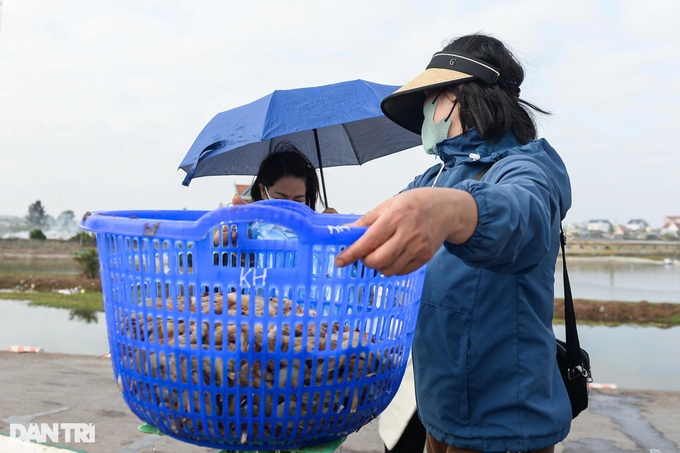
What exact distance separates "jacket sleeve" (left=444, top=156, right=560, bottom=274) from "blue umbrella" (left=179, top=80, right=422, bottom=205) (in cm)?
188

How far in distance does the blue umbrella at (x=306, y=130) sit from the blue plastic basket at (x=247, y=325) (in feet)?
5.94

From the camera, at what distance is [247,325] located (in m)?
1.02

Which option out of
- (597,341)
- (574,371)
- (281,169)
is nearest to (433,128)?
(574,371)

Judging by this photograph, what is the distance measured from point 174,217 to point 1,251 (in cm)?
2061

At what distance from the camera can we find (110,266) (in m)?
1.14

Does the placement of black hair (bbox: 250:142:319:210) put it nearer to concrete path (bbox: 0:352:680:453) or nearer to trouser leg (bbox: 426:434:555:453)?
trouser leg (bbox: 426:434:555:453)

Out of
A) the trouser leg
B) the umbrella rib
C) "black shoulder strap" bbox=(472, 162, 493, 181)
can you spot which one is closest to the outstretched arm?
"black shoulder strap" bbox=(472, 162, 493, 181)

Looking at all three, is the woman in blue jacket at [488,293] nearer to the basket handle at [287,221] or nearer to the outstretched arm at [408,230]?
the outstretched arm at [408,230]

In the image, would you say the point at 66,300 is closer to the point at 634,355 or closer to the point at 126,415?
the point at 126,415

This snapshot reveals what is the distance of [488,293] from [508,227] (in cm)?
60

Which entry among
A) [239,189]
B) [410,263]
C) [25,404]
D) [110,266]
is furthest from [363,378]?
[25,404]

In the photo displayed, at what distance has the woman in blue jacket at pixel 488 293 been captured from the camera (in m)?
1.51

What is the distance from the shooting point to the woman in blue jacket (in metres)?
1.51

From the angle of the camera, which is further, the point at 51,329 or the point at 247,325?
the point at 51,329
